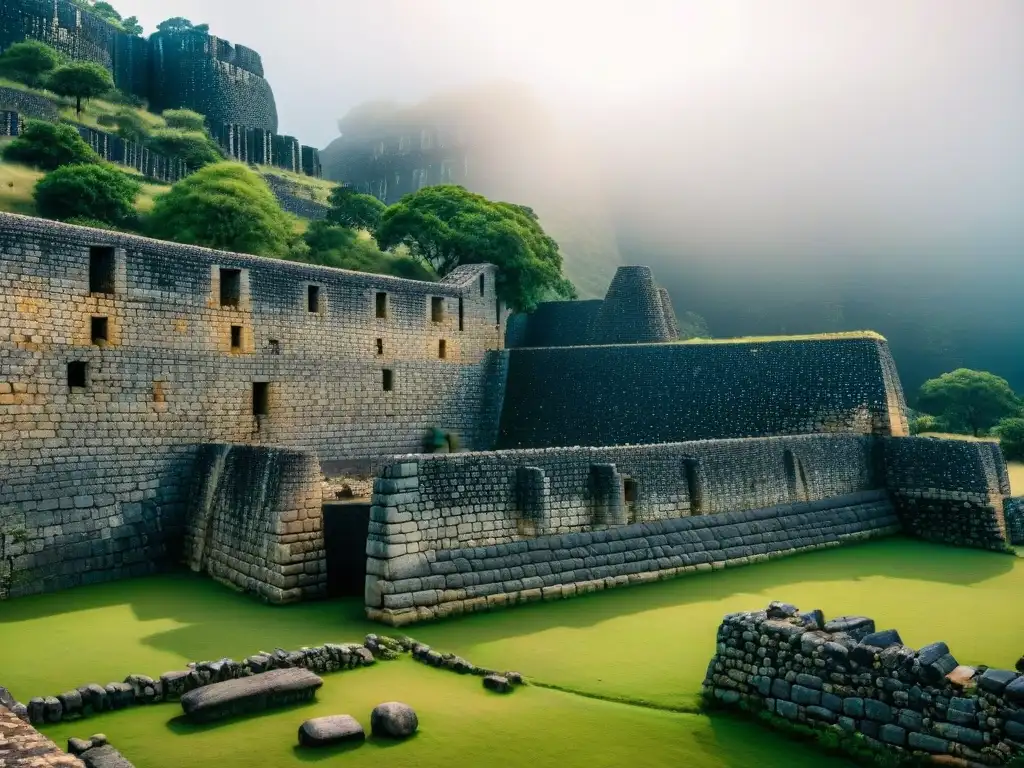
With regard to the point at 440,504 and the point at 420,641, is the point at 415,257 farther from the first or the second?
the point at 420,641

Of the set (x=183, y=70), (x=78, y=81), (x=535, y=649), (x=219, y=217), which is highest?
(x=183, y=70)

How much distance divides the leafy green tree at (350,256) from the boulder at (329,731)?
23184 mm

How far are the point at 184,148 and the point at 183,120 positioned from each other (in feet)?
20.1

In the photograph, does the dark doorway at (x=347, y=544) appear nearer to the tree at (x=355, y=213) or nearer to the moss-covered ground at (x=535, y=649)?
the moss-covered ground at (x=535, y=649)

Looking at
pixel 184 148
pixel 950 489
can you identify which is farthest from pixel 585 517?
pixel 184 148

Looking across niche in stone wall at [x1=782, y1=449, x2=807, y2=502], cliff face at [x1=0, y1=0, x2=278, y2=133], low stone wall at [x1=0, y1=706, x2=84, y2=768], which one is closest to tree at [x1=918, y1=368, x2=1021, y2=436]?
niche in stone wall at [x1=782, y1=449, x2=807, y2=502]

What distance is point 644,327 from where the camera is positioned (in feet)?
104

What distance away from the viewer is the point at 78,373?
1557cm

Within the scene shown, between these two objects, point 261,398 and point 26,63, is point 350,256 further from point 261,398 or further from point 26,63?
point 26,63

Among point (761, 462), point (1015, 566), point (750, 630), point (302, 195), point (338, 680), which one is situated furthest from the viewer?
point (302, 195)

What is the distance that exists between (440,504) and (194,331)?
26.7 ft

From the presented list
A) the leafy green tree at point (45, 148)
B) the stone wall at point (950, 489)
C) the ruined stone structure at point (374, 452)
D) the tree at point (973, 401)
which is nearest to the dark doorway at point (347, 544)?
the ruined stone structure at point (374, 452)

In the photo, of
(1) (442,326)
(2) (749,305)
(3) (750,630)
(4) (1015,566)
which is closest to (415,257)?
(1) (442,326)

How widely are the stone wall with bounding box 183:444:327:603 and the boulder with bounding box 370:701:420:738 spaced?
18.6ft
